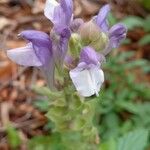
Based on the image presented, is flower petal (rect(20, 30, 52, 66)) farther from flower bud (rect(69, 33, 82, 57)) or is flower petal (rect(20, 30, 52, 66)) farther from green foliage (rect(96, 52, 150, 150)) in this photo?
green foliage (rect(96, 52, 150, 150))

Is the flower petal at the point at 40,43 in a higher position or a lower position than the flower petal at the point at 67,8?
lower

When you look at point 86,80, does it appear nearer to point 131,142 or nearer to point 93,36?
point 93,36

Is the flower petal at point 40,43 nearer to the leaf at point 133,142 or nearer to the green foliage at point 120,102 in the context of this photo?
the leaf at point 133,142

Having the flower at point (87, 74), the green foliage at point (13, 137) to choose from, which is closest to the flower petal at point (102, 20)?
the flower at point (87, 74)

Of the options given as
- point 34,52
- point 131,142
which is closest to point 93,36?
point 34,52

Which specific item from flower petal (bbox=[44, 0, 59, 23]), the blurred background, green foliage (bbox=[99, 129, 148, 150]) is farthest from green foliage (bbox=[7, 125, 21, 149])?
flower petal (bbox=[44, 0, 59, 23])

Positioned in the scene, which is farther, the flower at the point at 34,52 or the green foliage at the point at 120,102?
the green foliage at the point at 120,102
